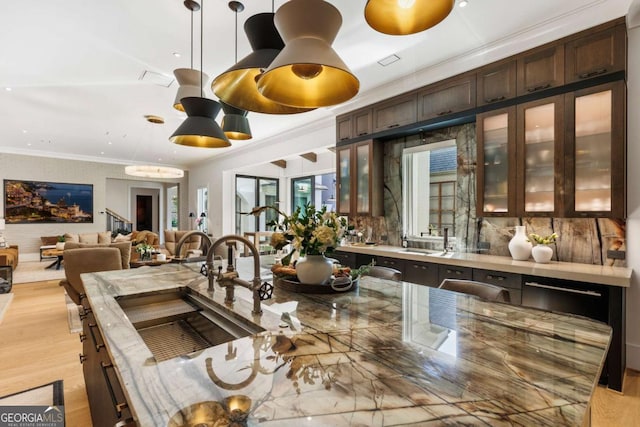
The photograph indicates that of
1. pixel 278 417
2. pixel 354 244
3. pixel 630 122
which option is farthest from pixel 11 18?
pixel 630 122

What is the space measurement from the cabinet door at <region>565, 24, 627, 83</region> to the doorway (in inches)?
599

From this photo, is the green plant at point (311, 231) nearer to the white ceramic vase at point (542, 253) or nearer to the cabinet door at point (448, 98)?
the white ceramic vase at point (542, 253)

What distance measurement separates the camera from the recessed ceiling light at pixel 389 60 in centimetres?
332

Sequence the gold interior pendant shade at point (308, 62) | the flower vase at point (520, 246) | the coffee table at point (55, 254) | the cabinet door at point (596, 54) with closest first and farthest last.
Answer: the gold interior pendant shade at point (308, 62), the cabinet door at point (596, 54), the flower vase at point (520, 246), the coffee table at point (55, 254)

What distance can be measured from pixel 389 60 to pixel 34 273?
26.2 ft

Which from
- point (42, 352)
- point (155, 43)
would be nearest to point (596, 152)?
point (155, 43)

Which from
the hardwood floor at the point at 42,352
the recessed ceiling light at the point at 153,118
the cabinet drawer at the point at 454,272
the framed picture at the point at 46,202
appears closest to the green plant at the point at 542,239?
the cabinet drawer at the point at 454,272

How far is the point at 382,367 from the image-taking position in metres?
0.90

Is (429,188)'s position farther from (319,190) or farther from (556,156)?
(319,190)

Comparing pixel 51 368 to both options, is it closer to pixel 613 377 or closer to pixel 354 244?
pixel 354 244

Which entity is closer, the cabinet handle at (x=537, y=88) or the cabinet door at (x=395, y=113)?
the cabinet handle at (x=537, y=88)

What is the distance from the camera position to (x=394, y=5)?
138cm

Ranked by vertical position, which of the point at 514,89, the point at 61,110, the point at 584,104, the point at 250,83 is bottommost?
the point at 250,83

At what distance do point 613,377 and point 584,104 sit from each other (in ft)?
6.98
